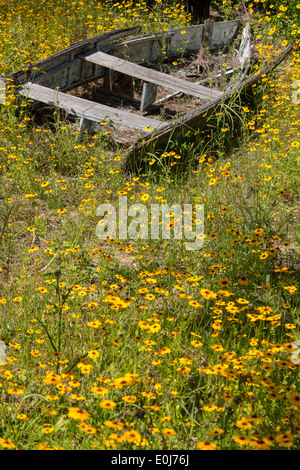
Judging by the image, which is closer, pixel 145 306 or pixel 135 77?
pixel 145 306

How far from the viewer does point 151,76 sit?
5.88 metres

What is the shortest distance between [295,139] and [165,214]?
1.96m

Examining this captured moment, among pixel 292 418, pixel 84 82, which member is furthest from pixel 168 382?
pixel 84 82

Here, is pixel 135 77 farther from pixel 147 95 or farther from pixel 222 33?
pixel 222 33

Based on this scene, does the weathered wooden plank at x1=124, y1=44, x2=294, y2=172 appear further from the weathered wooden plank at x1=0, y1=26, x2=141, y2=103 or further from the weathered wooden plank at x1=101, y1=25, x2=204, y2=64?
the weathered wooden plank at x1=101, y1=25, x2=204, y2=64

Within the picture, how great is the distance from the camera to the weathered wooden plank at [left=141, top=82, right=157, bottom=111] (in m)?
6.02

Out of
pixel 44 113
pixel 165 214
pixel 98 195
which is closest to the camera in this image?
pixel 165 214

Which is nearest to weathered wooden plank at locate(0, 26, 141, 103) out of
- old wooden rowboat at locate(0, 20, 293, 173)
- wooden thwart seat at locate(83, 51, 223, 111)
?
old wooden rowboat at locate(0, 20, 293, 173)

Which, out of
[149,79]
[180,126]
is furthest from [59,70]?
[180,126]

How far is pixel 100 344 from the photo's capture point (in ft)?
8.50

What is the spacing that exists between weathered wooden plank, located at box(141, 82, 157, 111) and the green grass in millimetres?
1184

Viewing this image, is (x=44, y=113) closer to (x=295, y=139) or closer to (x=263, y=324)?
(x=295, y=139)

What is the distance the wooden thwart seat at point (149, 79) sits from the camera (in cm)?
577

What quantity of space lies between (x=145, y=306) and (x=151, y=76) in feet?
12.6
